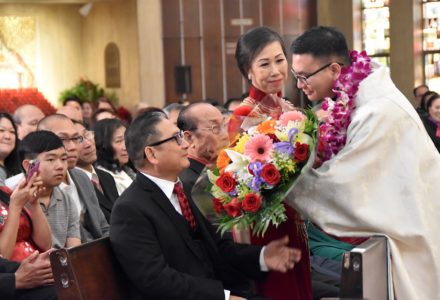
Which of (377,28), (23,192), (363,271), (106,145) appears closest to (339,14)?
(377,28)

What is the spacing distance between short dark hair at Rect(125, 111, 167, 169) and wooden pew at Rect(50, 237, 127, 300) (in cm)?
45

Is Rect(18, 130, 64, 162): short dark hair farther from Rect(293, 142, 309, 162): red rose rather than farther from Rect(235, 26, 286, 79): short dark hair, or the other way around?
Rect(293, 142, 309, 162): red rose

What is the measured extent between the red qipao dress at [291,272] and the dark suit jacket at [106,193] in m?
1.84

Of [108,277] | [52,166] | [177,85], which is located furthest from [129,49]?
[108,277]

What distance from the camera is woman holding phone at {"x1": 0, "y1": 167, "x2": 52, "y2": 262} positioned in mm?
4602

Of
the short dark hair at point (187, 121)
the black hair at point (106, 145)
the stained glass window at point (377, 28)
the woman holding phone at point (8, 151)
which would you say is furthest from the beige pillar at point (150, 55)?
the short dark hair at point (187, 121)

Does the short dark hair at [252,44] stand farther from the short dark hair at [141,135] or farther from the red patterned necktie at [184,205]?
the red patterned necktie at [184,205]

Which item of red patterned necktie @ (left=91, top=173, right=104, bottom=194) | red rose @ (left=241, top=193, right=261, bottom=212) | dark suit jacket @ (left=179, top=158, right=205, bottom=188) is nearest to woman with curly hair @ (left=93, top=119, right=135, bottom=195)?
red patterned necktie @ (left=91, top=173, right=104, bottom=194)

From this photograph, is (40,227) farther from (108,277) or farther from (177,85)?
(177,85)

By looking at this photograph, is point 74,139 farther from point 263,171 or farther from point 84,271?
point 263,171

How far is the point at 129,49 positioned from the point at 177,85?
1.10m

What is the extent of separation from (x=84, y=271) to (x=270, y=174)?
0.90 meters

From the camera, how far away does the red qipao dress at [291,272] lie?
4066 mm

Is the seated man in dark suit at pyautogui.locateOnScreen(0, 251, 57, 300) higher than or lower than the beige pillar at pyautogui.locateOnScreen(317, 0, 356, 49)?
lower
